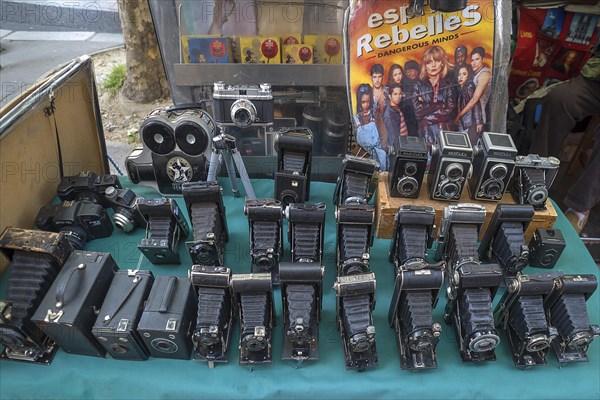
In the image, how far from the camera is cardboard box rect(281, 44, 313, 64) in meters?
3.22

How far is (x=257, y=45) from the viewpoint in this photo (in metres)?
3.18

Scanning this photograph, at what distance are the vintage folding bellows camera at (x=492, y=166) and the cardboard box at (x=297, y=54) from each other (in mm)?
1460

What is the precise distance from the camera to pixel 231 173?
2.80 m

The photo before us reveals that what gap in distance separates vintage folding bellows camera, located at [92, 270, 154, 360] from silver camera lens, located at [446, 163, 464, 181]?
5.42 feet

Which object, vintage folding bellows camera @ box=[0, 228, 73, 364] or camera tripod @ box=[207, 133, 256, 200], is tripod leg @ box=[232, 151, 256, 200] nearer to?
camera tripod @ box=[207, 133, 256, 200]

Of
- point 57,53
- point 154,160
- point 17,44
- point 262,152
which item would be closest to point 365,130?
point 262,152

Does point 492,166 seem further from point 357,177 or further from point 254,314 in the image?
point 254,314

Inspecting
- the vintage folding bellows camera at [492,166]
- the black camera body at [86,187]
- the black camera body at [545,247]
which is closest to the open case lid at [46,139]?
the black camera body at [86,187]

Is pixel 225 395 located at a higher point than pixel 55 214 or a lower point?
lower

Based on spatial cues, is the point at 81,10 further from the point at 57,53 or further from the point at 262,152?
the point at 262,152

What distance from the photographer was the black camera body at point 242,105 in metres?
2.43

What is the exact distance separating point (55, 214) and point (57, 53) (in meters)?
5.23

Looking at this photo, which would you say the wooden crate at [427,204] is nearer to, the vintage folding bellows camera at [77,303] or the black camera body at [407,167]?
the black camera body at [407,167]

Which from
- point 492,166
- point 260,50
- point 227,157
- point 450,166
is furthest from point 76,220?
point 492,166
